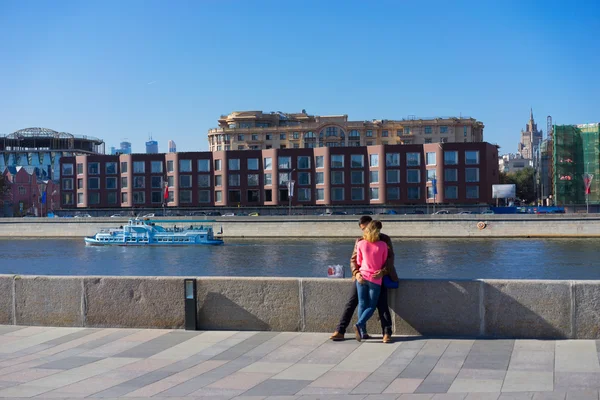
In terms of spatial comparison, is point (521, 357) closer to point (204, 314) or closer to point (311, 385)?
point (311, 385)

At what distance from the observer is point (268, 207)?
342 feet

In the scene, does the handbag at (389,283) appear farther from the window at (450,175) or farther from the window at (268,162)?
the window at (268,162)

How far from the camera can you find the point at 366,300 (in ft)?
37.8

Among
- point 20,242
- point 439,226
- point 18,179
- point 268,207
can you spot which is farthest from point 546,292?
point 18,179

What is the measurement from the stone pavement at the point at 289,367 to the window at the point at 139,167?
323 feet

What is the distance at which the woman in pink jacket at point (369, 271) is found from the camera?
37.2 ft

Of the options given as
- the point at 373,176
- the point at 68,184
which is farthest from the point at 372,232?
the point at 68,184

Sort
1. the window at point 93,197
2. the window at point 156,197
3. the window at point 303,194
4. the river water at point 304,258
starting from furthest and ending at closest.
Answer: the window at point 93,197, the window at point 156,197, the window at point 303,194, the river water at point 304,258

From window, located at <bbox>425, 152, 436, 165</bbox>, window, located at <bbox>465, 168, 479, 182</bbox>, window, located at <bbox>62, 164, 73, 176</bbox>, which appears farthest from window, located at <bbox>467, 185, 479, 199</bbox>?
window, located at <bbox>62, 164, 73, 176</bbox>

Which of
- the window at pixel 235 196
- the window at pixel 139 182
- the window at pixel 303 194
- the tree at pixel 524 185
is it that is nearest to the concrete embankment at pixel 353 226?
the window at pixel 139 182

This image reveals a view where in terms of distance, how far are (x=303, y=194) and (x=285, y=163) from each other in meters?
5.05

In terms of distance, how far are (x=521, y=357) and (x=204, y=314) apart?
533 centimetres

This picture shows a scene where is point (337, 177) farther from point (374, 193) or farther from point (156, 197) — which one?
point (156, 197)

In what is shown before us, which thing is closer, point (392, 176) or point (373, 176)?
point (392, 176)
